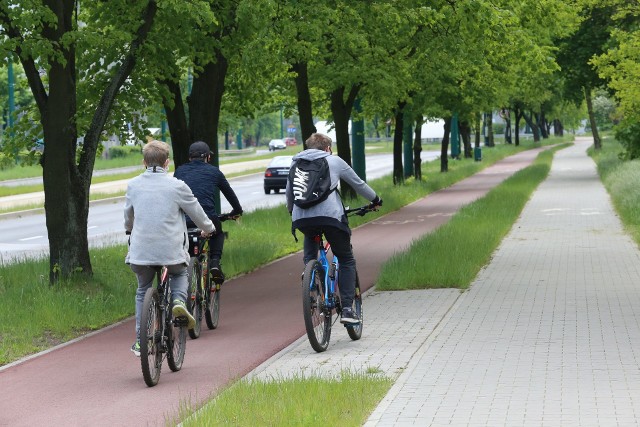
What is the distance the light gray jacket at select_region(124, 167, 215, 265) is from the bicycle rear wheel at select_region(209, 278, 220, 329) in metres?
2.23

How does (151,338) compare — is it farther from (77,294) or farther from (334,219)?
(77,294)

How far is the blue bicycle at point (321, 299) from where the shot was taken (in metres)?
9.41

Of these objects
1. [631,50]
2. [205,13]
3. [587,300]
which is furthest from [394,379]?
[631,50]

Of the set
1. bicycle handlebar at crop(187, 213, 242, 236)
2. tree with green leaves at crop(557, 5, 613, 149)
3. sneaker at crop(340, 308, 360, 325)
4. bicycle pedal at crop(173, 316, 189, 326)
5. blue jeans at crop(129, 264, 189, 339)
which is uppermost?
tree with green leaves at crop(557, 5, 613, 149)

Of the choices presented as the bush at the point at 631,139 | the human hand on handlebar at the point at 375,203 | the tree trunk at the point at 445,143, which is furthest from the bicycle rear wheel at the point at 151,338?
the tree trunk at the point at 445,143

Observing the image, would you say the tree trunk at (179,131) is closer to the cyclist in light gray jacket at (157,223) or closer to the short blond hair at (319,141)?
the short blond hair at (319,141)

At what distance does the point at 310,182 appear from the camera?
32.3ft

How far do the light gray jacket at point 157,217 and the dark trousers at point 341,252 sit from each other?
125cm

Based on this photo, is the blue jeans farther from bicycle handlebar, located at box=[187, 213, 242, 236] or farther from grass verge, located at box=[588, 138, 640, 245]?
grass verge, located at box=[588, 138, 640, 245]

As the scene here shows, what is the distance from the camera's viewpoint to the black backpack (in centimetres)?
982

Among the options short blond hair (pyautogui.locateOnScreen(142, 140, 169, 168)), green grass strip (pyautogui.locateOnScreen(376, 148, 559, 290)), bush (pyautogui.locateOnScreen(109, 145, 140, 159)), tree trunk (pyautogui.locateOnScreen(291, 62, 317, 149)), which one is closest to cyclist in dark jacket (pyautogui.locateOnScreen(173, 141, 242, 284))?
short blond hair (pyautogui.locateOnScreen(142, 140, 169, 168))

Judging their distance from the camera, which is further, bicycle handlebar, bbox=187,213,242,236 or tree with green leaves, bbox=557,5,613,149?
tree with green leaves, bbox=557,5,613,149

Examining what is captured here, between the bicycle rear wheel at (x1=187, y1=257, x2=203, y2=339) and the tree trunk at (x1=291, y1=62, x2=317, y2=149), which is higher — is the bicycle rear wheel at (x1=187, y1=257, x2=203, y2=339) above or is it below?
below

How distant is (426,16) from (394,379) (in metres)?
10.1
